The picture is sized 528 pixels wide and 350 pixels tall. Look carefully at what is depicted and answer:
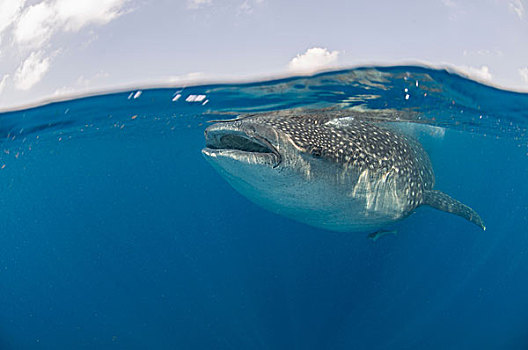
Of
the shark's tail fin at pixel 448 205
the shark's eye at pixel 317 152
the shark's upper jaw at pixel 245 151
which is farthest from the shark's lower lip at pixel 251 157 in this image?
the shark's tail fin at pixel 448 205

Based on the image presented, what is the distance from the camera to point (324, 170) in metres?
4.22

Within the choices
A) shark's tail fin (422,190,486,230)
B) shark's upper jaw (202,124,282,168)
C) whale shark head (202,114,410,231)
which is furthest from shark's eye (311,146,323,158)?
shark's tail fin (422,190,486,230)

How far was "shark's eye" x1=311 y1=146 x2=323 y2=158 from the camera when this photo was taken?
4.03 meters

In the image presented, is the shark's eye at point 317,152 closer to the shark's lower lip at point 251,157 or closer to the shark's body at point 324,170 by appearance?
the shark's body at point 324,170

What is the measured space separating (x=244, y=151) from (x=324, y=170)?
3.64ft

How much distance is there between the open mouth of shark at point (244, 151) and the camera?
363 centimetres

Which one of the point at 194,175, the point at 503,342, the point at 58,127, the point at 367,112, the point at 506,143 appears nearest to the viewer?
the point at 367,112

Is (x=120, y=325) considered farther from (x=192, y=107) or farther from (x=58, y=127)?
(x=192, y=107)

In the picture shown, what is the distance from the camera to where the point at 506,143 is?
1786 cm

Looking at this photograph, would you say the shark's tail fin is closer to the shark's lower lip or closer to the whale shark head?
the whale shark head

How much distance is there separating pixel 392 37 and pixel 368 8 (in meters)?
0.70

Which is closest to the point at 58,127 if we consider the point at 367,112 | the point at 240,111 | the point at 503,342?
the point at 240,111

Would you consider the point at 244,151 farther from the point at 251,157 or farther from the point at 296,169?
the point at 296,169

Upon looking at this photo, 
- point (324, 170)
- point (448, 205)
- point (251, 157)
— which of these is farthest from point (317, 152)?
point (448, 205)
